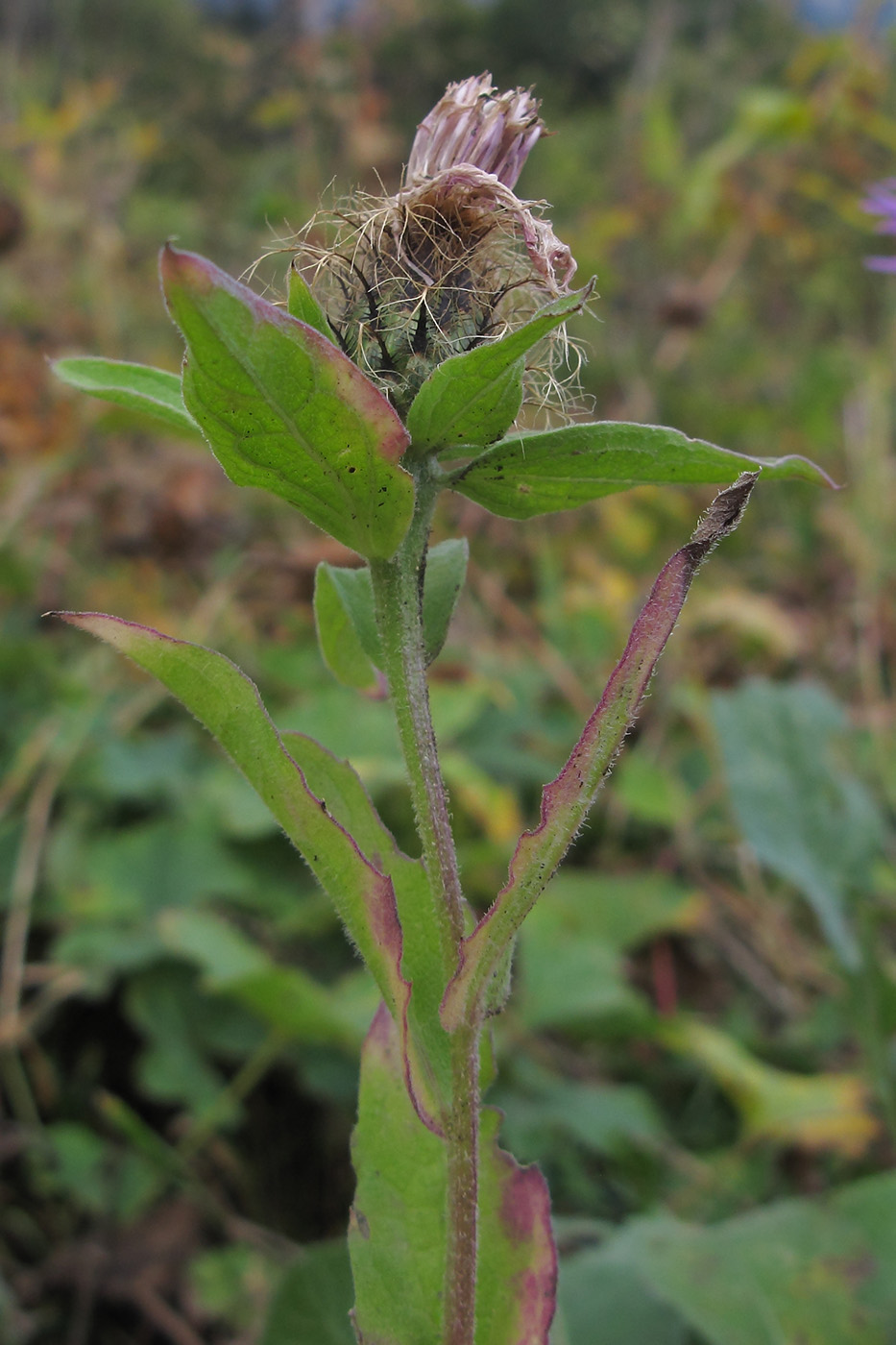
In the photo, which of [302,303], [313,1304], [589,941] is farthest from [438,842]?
[589,941]

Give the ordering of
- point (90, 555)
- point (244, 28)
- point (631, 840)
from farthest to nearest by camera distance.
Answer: point (244, 28) < point (90, 555) < point (631, 840)

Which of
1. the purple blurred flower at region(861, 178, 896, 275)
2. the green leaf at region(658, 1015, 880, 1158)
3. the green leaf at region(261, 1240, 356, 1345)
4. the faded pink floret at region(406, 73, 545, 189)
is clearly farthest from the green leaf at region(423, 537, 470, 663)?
the green leaf at region(658, 1015, 880, 1158)

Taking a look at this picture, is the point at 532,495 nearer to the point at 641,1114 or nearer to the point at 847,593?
the point at 641,1114

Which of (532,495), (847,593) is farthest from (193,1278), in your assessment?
(847,593)

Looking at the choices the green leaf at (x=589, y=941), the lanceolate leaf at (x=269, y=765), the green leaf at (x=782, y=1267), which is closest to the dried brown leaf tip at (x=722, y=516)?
the lanceolate leaf at (x=269, y=765)

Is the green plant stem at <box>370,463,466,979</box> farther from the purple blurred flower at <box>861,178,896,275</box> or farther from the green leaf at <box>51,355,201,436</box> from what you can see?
the purple blurred flower at <box>861,178,896,275</box>

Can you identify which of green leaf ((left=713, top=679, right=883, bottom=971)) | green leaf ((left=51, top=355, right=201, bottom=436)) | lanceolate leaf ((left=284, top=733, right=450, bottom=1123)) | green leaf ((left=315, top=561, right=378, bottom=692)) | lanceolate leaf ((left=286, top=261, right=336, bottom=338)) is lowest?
green leaf ((left=713, top=679, right=883, bottom=971))
